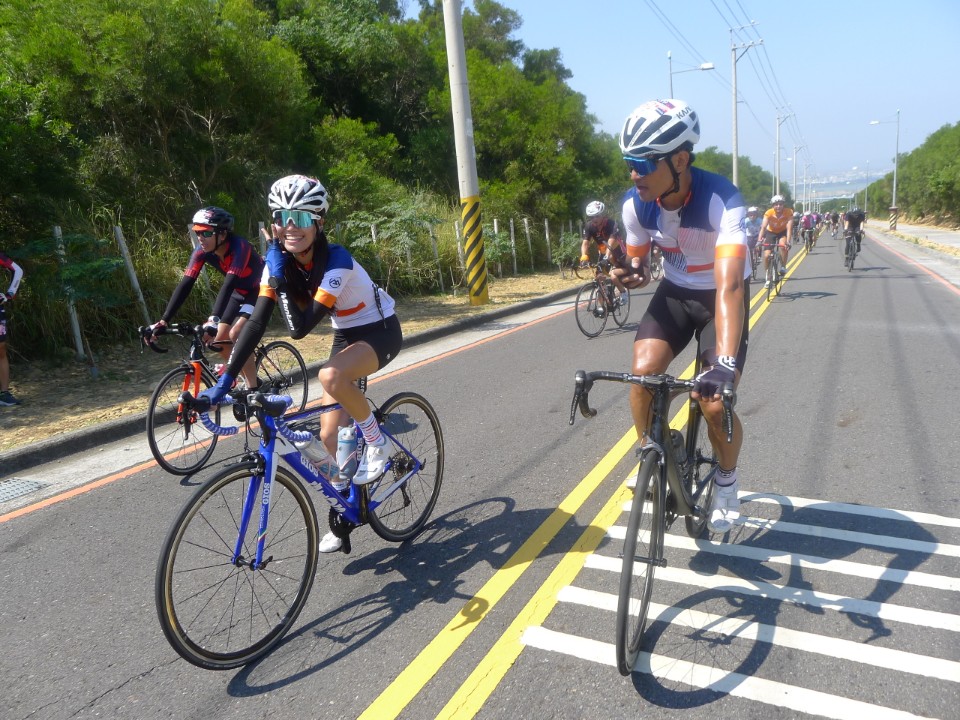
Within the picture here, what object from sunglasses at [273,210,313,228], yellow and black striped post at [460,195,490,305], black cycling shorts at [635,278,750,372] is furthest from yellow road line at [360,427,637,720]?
yellow and black striped post at [460,195,490,305]

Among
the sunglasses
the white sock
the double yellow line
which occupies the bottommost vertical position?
the double yellow line

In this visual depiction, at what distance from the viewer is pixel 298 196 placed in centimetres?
360

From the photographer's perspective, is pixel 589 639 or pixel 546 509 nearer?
pixel 589 639

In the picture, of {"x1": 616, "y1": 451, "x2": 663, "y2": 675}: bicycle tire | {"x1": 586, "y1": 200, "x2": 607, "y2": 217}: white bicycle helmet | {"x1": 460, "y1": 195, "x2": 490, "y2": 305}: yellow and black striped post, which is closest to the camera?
{"x1": 616, "y1": 451, "x2": 663, "y2": 675}: bicycle tire

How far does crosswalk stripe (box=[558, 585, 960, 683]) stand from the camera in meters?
2.82

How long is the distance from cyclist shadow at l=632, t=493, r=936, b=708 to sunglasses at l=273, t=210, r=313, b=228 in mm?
2511

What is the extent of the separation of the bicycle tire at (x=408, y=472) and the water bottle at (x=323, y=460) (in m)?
0.25

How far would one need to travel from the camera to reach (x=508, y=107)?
27.1 meters

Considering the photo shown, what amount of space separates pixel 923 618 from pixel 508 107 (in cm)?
2619

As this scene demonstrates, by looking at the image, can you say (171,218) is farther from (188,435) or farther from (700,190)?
(700,190)

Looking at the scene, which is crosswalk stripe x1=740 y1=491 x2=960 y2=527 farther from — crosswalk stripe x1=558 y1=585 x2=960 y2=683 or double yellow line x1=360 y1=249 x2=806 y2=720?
crosswalk stripe x1=558 y1=585 x2=960 y2=683

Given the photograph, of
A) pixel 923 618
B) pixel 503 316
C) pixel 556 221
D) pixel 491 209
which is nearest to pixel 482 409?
pixel 923 618

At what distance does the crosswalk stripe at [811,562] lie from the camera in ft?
11.3

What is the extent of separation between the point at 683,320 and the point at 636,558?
1444mm
